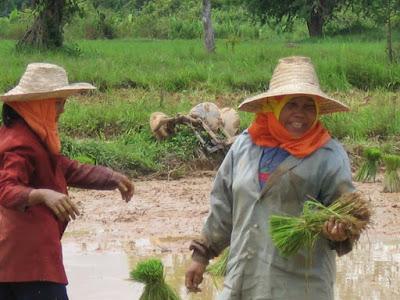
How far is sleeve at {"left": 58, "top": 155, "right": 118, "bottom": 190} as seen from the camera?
14.7 feet

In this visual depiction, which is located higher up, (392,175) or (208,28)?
(392,175)

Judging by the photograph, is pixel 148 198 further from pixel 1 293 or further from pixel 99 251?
pixel 1 293

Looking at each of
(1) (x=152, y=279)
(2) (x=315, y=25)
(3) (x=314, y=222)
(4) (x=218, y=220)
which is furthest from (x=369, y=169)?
(2) (x=315, y=25)

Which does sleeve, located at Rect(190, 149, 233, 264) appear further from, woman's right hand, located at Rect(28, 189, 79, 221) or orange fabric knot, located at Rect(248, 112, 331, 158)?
woman's right hand, located at Rect(28, 189, 79, 221)

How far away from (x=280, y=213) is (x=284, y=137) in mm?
266

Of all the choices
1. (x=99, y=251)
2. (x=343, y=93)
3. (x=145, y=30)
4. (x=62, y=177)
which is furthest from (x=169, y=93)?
(x=145, y=30)

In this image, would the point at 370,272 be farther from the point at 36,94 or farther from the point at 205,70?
the point at 205,70

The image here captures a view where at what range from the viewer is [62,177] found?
4406 mm

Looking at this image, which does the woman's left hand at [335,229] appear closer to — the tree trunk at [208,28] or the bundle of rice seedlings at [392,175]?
the bundle of rice seedlings at [392,175]

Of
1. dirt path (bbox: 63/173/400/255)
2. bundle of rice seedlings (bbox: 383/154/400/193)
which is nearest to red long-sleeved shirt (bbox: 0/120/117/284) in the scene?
dirt path (bbox: 63/173/400/255)

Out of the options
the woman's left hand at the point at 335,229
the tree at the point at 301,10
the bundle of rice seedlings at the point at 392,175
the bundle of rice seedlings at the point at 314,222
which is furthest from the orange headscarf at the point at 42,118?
the tree at the point at 301,10

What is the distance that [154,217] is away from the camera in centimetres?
920

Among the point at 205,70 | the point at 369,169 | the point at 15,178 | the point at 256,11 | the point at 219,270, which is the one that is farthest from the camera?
the point at 256,11

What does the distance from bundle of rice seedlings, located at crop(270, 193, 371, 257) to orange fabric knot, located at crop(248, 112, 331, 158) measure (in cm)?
22
